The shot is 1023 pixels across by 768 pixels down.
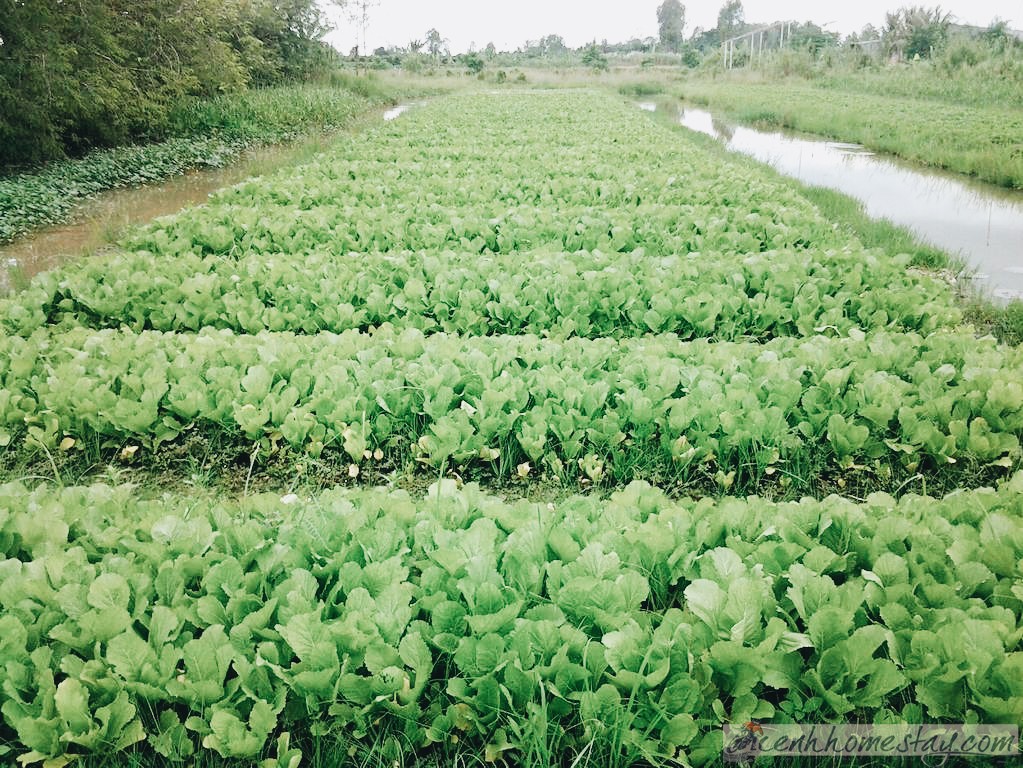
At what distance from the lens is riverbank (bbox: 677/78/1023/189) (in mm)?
12266

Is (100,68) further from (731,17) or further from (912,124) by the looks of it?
Result: (731,17)

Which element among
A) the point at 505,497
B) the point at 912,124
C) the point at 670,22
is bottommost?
the point at 505,497

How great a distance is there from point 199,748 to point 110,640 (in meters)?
0.39

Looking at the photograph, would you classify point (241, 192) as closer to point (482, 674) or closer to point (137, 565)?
point (137, 565)

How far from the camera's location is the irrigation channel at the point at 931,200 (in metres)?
7.37

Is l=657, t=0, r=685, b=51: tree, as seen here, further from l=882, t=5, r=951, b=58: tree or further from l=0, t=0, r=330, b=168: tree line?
l=0, t=0, r=330, b=168: tree line

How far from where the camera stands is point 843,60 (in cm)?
3803

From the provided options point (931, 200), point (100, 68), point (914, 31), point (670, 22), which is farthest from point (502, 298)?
point (670, 22)

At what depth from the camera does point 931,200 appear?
10.5m

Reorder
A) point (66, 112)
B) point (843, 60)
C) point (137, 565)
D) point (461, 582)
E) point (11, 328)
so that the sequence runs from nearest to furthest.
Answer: point (461, 582) → point (137, 565) → point (11, 328) → point (66, 112) → point (843, 60)

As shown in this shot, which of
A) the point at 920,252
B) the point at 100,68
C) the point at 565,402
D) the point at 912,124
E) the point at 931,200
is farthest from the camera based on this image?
the point at 912,124

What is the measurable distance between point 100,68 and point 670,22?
11152cm

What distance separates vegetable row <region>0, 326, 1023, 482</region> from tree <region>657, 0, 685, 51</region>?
107 m

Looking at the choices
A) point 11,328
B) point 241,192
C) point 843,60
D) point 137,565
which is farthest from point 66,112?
point 843,60
